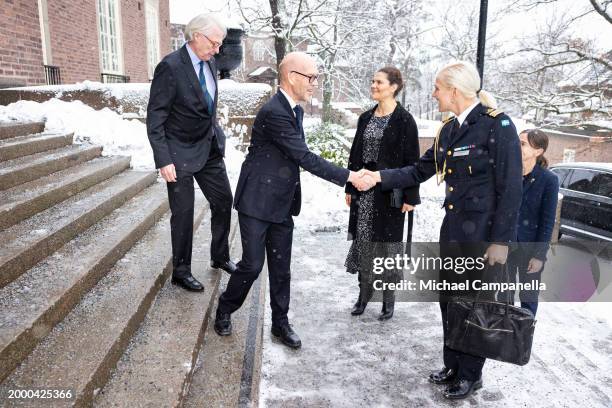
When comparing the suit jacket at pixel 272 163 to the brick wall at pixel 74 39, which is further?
the brick wall at pixel 74 39

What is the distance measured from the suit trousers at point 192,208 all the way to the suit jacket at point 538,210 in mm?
2384

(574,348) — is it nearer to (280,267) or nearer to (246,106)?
(280,267)

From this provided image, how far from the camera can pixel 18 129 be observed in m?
5.47

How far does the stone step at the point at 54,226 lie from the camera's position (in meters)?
3.03

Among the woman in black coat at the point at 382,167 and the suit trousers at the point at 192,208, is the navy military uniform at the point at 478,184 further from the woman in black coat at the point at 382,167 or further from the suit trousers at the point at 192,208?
the suit trousers at the point at 192,208

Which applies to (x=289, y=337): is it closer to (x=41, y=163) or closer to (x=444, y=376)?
(x=444, y=376)

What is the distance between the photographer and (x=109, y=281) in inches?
136

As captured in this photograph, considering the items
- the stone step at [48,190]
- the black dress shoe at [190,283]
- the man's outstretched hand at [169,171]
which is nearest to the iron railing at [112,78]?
the stone step at [48,190]

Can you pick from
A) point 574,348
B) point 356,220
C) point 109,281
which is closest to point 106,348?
point 109,281

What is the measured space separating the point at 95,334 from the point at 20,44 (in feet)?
22.9

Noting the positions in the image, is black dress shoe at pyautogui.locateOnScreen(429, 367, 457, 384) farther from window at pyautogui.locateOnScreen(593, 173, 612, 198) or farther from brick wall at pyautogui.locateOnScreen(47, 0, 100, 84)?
brick wall at pyautogui.locateOnScreen(47, 0, 100, 84)

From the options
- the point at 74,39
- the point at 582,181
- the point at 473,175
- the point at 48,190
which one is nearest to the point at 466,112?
the point at 473,175

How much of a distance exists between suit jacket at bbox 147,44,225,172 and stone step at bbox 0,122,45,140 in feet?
9.72

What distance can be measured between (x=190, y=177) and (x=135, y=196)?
2406 millimetres
